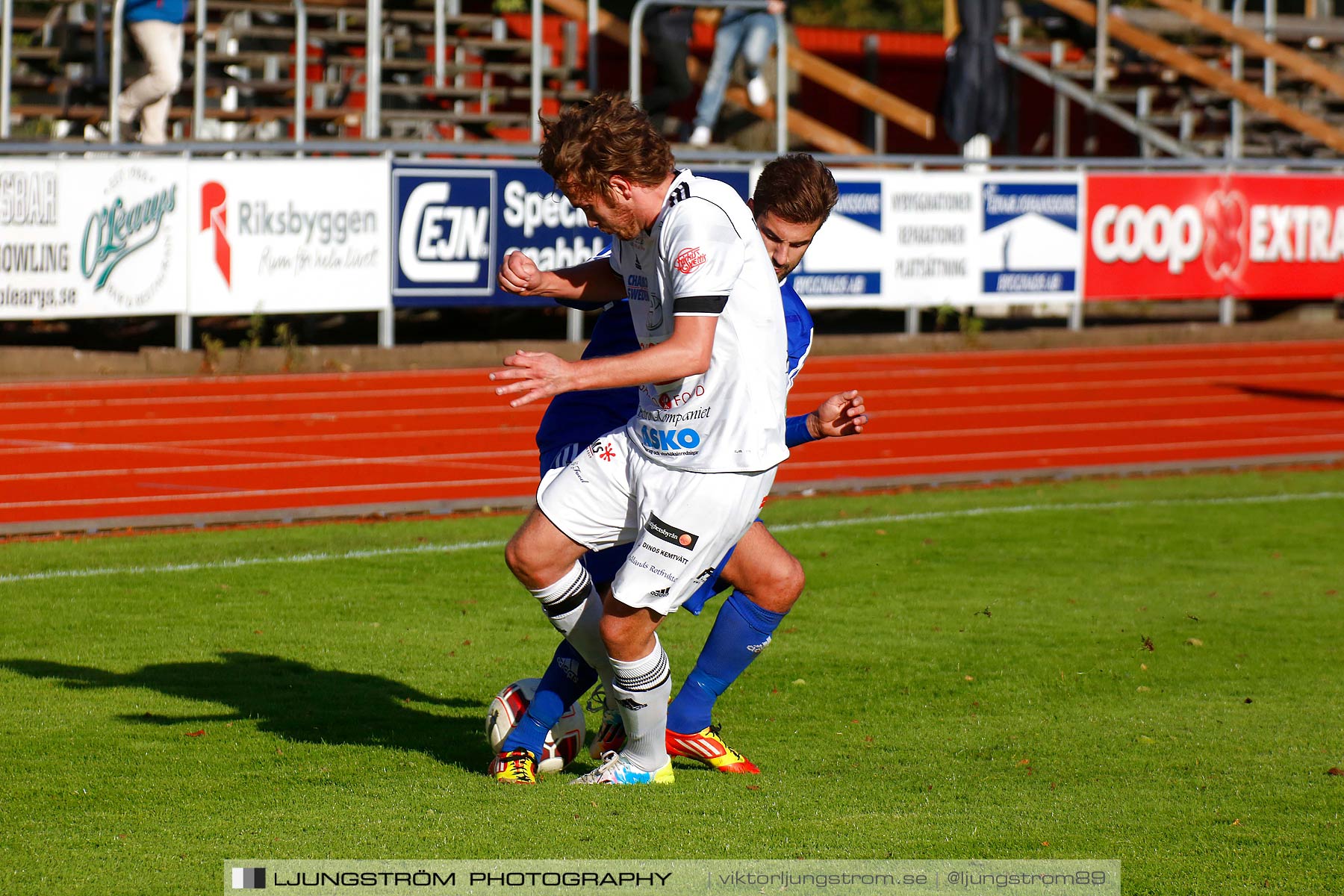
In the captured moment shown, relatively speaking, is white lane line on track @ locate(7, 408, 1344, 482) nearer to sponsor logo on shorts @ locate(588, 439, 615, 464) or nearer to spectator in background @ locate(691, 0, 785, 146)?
spectator in background @ locate(691, 0, 785, 146)

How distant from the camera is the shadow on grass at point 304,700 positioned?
584 centimetres

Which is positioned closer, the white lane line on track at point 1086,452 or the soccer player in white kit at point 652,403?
the soccer player in white kit at point 652,403

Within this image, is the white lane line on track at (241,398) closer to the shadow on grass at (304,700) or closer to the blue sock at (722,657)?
the shadow on grass at (304,700)

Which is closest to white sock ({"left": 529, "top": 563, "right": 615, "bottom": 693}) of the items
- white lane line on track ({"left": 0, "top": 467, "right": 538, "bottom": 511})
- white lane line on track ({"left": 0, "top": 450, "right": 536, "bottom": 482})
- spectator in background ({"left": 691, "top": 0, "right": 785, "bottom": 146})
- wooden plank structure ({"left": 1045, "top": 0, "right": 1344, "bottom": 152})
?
white lane line on track ({"left": 0, "top": 467, "right": 538, "bottom": 511})

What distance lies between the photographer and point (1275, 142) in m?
27.3

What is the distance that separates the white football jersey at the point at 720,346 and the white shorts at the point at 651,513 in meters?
0.05

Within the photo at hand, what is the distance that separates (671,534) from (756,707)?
1.83m

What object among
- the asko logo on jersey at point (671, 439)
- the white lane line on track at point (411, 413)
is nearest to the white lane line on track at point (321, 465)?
the white lane line on track at point (411, 413)

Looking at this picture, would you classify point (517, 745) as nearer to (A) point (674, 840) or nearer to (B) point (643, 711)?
(B) point (643, 711)

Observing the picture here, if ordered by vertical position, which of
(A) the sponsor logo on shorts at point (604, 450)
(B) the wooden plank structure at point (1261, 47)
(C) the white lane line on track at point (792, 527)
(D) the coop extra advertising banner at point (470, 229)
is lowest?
(C) the white lane line on track at point (792, 527)

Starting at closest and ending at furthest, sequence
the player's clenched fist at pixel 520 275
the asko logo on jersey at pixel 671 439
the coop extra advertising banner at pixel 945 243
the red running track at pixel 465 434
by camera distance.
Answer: the asko logo on jersey at pixel 671 439
the player's clenched fist at pixel 520 275
the red running track at pixel 465 434
the coop extra advertising banner at pixel 945 243

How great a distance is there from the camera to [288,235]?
52.8 ft

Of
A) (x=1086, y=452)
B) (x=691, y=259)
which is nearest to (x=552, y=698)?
(x=691, y=259)

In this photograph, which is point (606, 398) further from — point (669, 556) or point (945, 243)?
point (945, 243)
